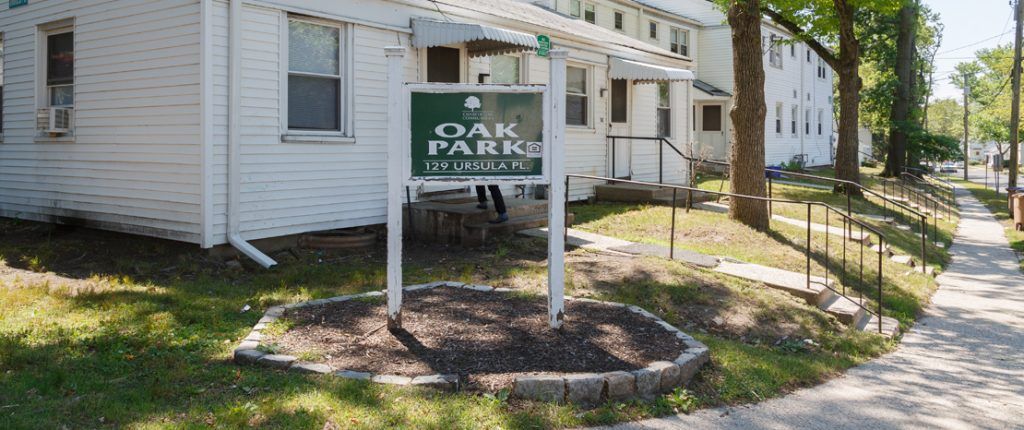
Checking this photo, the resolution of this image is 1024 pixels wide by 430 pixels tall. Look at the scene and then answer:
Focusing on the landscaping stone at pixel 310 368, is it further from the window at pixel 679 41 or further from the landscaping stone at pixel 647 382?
the window at pixel 679 41

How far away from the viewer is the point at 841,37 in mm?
20047

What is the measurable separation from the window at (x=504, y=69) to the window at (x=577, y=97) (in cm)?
147

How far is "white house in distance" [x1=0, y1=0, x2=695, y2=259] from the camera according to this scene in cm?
863

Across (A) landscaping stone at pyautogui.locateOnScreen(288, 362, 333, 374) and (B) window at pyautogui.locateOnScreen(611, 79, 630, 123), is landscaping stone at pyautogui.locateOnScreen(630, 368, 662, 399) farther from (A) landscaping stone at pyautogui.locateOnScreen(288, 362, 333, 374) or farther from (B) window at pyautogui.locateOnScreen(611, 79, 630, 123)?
(B) window at pyautogui.locateOnScreen(611, 79, 630, 123)

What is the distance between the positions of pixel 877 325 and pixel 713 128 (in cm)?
2198

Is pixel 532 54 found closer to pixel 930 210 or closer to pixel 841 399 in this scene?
pixel 841 399

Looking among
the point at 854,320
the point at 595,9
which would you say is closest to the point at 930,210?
the point at 595,9

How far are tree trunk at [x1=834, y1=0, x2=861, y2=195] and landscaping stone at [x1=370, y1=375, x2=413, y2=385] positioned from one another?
18024 millimetres

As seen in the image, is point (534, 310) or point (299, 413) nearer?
point (299, 413)

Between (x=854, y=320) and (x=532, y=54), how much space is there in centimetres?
716

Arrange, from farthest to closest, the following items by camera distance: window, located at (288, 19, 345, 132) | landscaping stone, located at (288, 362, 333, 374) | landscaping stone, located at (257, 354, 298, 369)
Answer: window, located at (288, 19, 345, 132) → landscaping stone, located at (257, 354, 298, 369) → landscaping stone, located at (288, 362, 333, 374)

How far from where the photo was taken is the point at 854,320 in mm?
7898

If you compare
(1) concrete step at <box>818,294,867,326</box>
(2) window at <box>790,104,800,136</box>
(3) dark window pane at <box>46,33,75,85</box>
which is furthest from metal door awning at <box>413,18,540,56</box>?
(2) window at <box>790,104,800,136</box>

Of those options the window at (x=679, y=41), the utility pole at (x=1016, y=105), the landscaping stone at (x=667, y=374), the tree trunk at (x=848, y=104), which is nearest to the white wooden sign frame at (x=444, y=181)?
the landscaping stone at (x=667, y=374)
